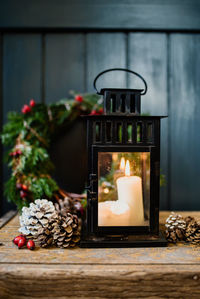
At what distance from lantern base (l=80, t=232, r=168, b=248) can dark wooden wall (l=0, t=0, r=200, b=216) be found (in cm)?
57

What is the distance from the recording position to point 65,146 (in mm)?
1271

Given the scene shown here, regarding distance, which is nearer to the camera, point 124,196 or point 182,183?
point 124,196

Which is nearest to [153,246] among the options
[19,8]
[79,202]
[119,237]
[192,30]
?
[119,237]

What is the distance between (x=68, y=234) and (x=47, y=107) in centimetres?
64

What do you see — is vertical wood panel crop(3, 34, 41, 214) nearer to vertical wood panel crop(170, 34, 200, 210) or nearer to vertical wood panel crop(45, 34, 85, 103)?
vertical wood panel crop(45, 34, 85, 103)

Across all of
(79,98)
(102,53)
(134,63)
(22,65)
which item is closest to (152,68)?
(134,63)

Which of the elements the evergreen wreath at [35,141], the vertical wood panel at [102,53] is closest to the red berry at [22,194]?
the evergreen wreath at [35,141]

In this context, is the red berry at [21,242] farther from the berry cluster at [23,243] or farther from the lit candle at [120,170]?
the lit candle at [120,170]

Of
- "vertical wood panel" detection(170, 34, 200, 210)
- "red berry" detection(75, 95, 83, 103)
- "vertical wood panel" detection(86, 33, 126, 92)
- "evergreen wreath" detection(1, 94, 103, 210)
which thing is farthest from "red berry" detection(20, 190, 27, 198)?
"vertical wood panel" detection(170, 34, 200, 210)

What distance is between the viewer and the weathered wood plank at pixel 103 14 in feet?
4.01

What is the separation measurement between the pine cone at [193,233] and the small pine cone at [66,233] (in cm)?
34

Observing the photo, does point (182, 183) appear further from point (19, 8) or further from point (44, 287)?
point (19, 8)

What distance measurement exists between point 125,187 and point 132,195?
0.03 meters

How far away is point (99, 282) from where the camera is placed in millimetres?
599
